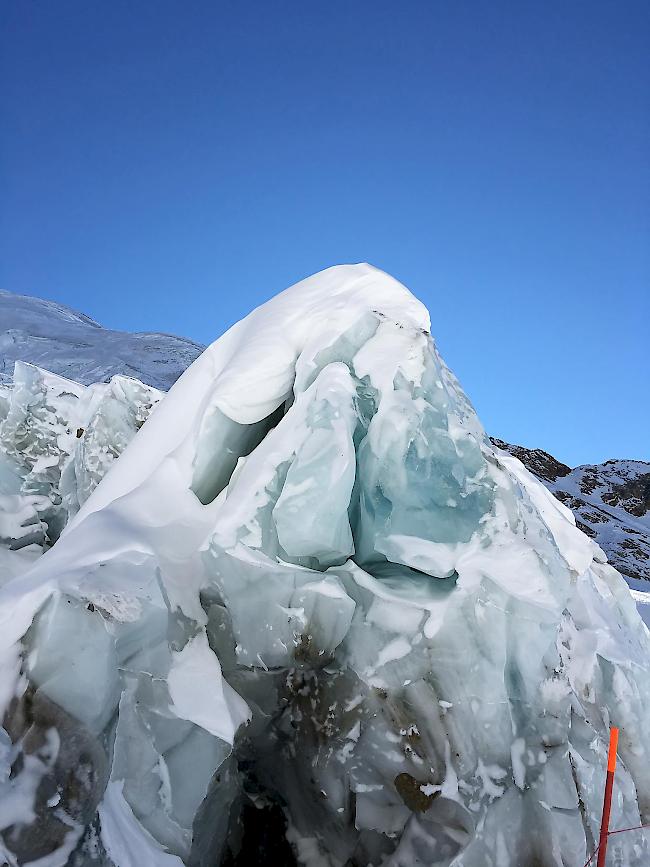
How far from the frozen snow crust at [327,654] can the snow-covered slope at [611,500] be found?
1945 centimetres

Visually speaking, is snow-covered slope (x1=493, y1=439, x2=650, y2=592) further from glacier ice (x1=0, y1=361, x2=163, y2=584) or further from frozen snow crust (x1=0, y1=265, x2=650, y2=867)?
frozen snow crust (x1=0, y1=265, x2=650, y2=867)

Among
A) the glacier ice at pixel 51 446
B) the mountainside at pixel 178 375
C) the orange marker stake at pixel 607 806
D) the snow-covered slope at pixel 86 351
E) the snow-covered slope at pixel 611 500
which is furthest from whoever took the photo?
the snow-covered slope at pixel 86 351

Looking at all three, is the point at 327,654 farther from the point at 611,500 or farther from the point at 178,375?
the point at 611,500

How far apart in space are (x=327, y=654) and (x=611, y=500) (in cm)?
3177

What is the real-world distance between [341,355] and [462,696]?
230 centimetres

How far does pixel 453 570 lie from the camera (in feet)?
13.2

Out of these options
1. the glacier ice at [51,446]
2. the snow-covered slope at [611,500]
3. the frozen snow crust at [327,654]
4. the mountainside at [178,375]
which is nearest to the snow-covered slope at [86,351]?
the mountainside at [178,375]

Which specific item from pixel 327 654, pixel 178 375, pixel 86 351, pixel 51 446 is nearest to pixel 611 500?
pixel 178 375

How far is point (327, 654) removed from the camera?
389 centimetres

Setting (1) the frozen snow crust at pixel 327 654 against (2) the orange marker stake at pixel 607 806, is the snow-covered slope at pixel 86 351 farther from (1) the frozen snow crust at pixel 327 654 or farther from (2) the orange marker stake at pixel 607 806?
(2) the orange marker stake at pixel 607 806

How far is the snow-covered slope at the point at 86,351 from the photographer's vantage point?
26.4 meters

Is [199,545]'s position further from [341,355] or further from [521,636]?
[521,636]

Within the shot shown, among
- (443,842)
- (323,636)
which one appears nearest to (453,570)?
(323,636)

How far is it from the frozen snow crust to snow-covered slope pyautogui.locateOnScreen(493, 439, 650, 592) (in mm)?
19452
